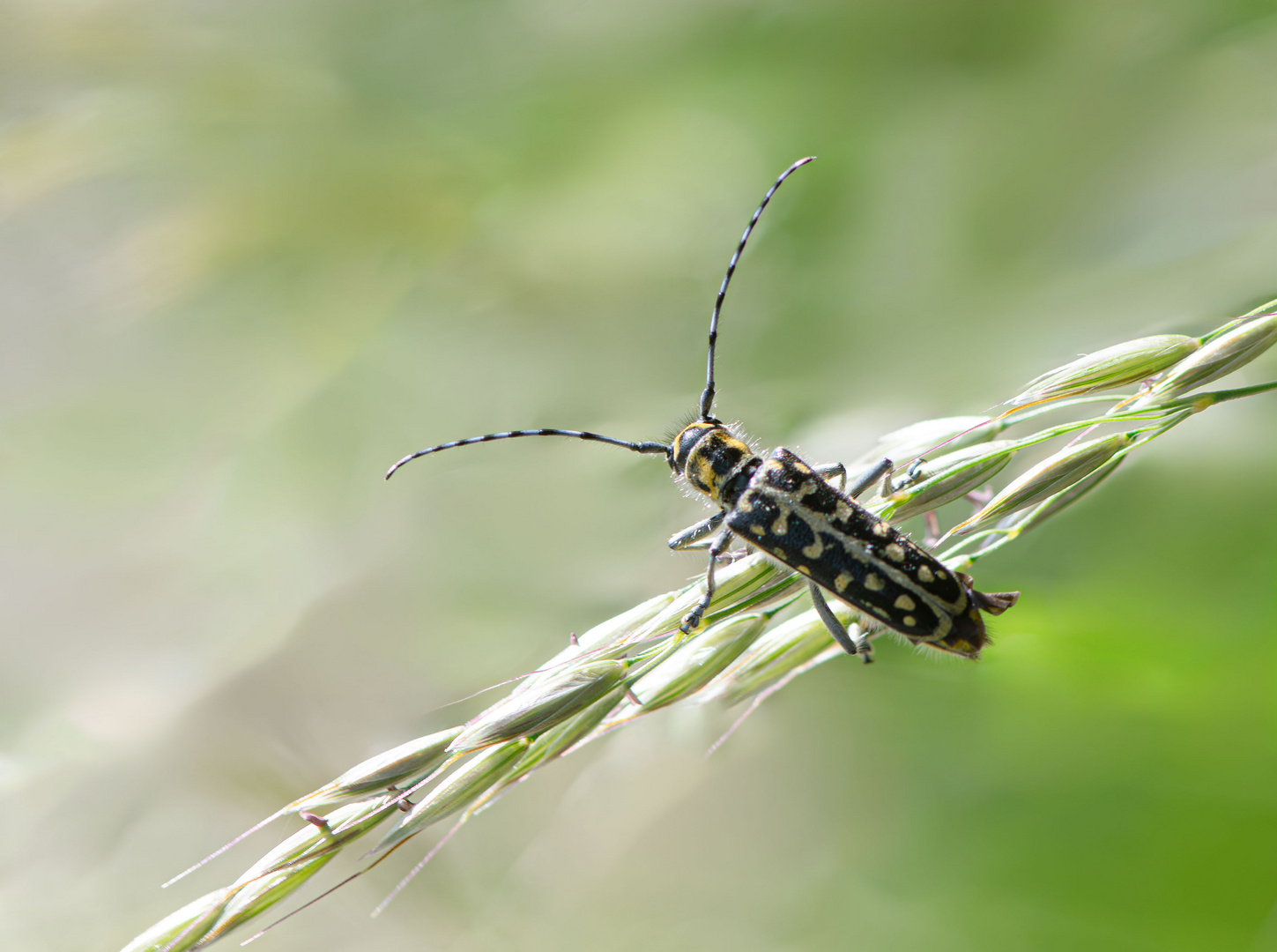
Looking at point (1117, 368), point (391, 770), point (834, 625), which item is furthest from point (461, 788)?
point (1117, 368)

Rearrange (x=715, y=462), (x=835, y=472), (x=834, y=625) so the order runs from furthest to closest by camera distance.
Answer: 1. (x=715, y=462)
2. (x=835, y=472)
3. (x=834, y=625)

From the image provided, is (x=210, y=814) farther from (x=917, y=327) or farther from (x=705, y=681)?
(x=917, y=327)

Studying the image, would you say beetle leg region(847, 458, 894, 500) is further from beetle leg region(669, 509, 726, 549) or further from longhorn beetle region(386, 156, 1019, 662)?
beetle leg region(669, 509, 726, 549)

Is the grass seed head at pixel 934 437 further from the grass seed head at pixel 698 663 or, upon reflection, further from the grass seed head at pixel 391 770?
the grass seed head at pixel 391 770

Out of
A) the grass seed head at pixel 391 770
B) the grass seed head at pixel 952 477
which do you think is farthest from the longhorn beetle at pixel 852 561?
the grass seed head at pixel 391 770

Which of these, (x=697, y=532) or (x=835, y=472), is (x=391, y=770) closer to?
(x=697, y=532)

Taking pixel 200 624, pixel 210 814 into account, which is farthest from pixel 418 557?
pixel 210 814
